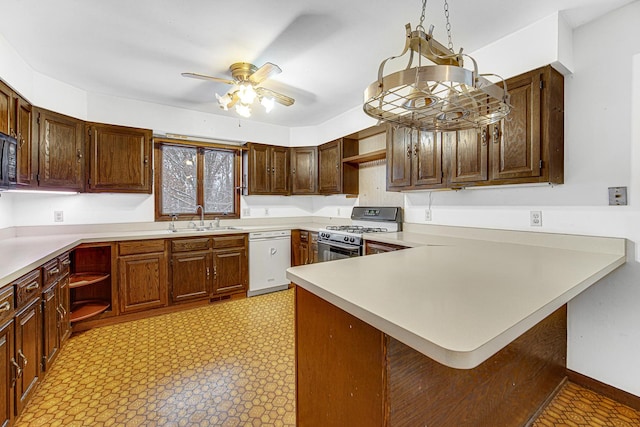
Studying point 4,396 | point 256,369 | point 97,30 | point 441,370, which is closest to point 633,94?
point 441,370

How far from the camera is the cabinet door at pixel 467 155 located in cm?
223

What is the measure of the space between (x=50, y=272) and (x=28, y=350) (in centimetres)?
55

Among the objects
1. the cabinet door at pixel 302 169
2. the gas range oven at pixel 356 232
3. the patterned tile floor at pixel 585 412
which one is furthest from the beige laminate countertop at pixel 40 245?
the patterned tile floor at pixel 585 412

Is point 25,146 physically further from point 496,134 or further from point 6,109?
point 496,134

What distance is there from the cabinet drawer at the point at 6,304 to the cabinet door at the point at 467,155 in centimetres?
292

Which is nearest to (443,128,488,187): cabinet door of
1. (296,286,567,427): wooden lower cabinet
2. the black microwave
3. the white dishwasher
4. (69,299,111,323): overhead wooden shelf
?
(296,286,567,427): wooden lower cabinet

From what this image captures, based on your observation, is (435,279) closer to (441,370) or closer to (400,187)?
(441,370)

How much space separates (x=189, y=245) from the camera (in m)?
3.39

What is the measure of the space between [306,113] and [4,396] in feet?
12.0

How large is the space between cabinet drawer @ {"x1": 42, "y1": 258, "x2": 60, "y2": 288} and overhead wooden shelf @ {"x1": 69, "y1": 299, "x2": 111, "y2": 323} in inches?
29.1

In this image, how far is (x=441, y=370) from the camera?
43.1 inches

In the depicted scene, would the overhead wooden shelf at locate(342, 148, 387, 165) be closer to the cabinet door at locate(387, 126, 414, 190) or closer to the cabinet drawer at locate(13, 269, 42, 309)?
the cabinet door at locate(387, 126, 414, 190)

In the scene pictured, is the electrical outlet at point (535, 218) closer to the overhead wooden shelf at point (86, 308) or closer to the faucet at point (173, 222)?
the faucet at point (173, 222)

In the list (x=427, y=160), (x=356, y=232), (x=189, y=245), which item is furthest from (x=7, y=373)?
(x=427, y=160)
